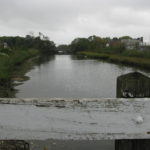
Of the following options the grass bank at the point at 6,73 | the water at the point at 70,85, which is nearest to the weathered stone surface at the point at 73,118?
the grass bank at the point at 6,73

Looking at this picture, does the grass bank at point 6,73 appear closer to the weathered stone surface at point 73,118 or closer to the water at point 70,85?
the water at point 70,85

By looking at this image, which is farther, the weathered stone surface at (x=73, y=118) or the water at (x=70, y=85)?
the water at (x=70, y=85)

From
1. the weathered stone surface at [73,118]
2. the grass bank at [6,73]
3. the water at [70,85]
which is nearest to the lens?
the weathered stone surface at [73,118]

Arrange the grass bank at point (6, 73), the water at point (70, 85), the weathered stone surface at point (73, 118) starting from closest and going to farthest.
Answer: the weathered stone surface at point (73, 118) < the water at point (70, 85) < the grass bank at point (6, 73)

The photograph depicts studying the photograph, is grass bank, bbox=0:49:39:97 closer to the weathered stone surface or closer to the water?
the water

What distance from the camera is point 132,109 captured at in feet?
4.60

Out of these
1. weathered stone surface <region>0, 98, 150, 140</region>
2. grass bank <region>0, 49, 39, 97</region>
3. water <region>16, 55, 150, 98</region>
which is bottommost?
water <region>16, 55, 150, 98</region>

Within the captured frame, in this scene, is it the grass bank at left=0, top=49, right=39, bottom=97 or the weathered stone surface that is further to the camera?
the grass bank at left=0, top=49, right=39, bottom=97

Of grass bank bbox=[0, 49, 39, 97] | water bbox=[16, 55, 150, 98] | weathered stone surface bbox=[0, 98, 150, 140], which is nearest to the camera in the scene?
weathered stone surface bbox=[0, 98, 150, 140]

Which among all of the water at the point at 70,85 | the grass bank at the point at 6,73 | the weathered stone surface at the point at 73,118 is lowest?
the water at the point at 70,85

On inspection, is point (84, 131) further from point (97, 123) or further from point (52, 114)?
point (52, 114)

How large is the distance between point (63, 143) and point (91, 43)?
10850 cm

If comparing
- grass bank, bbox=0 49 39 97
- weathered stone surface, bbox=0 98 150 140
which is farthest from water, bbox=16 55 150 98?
weathered stone surface, bbox=0 98 150 140

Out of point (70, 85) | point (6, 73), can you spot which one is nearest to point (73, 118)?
point (70, 85)
